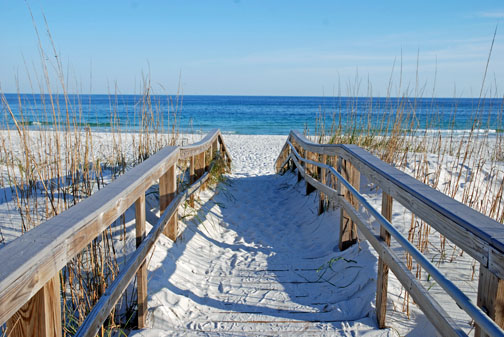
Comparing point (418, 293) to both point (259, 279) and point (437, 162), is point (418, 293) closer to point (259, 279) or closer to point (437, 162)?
point (259, 279)

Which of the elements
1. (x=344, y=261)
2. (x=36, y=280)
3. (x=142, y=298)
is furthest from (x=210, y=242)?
(x=36, y=280)

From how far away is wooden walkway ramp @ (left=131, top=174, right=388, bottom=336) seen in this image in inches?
95.0

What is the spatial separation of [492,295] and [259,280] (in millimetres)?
1963

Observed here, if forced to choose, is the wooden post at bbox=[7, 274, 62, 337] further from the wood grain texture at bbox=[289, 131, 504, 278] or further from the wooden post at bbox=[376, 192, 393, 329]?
the wooden post at bbox=[376, 192, 393, 329]

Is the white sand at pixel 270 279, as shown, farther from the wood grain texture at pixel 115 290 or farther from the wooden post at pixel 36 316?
the wooden post at pixel 36 316

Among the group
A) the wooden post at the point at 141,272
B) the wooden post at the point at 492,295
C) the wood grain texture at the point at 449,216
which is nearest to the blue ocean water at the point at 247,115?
the wooden post at the point at 141,272

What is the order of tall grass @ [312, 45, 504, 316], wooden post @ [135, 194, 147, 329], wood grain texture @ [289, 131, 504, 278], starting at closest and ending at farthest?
1. wood grain texture @ [289, 131, 504, 278]
2. wooden post @ [135, 194, 147, 329]
3. tall grass @ [312, 45, 504, 316]

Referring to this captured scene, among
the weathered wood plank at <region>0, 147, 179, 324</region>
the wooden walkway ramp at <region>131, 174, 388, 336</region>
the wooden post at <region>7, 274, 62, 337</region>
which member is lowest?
the wooden walkway ramp at <region>131, 174, 388, 336</region>

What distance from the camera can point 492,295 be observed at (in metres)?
1.28

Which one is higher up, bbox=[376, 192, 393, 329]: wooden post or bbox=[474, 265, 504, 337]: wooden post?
bbox=[474, 265, 504, 337]: wooden post

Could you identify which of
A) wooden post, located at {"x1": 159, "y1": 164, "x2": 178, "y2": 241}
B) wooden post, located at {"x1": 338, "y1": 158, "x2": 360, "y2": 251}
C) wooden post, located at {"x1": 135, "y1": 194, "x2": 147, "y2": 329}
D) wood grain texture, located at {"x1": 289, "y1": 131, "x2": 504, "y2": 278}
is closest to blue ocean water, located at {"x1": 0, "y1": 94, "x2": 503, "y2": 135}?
wooden post, located at {"x1": 159, "y1": 164, "x2": 178, "y2": 241}

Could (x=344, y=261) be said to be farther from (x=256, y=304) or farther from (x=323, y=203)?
(x=323, y=203)

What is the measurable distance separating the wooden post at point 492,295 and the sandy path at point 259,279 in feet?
3.32

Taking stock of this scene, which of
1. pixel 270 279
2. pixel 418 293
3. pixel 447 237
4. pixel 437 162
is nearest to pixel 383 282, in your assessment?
pixel 418 293
